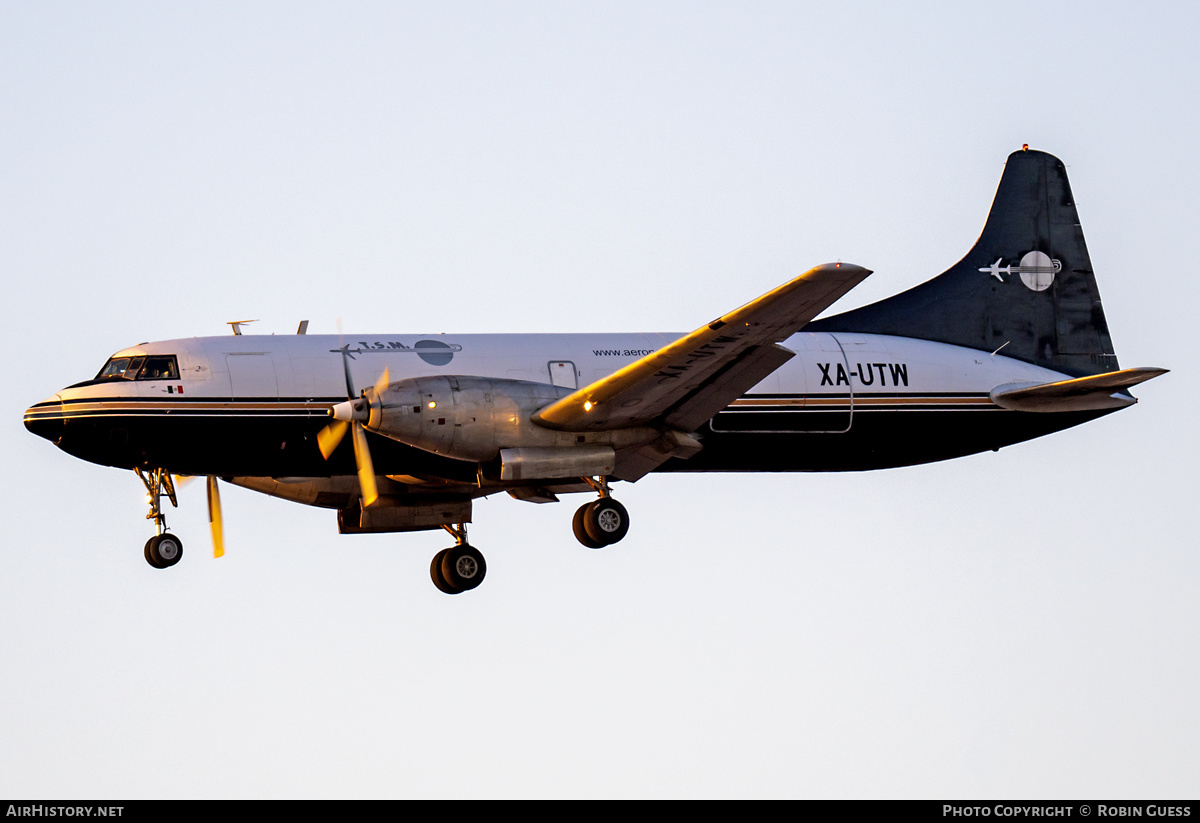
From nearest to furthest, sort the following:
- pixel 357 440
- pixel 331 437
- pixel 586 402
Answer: pixel 586 402
pixel 357 440
pixel 331 437

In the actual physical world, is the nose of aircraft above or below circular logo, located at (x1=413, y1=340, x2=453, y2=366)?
below

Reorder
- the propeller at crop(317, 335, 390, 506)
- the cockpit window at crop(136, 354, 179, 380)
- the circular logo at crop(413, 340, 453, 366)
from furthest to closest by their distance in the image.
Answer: the circular logo at crop(413, 340, 453, 366), the cockpit window at crop(136, 354, 179, 380), the propeller at crop(317, 335, 390, 506)

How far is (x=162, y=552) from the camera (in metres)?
32.7

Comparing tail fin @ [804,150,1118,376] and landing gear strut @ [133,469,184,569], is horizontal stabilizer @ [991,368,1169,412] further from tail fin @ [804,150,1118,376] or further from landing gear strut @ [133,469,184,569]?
landing gear strut @ [133,469,184,569]

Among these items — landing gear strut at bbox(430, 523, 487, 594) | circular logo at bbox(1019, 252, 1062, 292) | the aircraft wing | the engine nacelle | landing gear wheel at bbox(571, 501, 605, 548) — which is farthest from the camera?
circular logo at bbox(1019, 252, 1062, 292)

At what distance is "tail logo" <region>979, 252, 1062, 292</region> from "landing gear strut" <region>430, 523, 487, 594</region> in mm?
12355

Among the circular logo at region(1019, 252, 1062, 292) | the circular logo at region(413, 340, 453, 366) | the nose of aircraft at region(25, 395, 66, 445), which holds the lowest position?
the nose of aircraft at region(25, 395, 66, 445)

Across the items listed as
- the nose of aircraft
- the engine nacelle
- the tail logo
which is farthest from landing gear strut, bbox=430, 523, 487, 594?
the tail logo

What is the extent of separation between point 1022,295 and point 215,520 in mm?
16999

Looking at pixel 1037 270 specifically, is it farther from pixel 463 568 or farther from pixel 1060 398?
pixel 463 568

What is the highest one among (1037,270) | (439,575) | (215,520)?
(1037,270)

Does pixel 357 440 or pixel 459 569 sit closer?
pixel 357 440

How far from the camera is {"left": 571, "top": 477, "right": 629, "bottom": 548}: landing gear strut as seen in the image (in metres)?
32.3

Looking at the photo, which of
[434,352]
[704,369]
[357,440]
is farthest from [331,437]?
[704,369]
